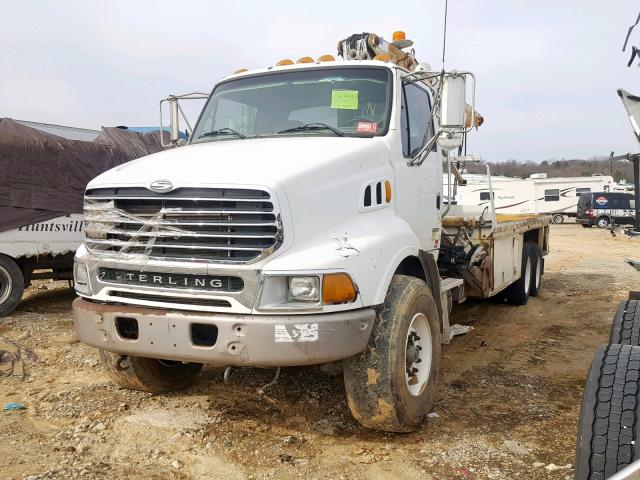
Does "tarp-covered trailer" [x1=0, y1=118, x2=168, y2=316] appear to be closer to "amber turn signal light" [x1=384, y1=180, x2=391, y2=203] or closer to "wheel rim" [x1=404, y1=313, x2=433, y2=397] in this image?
"amber turn signal light" [x1=384, y1=180, x2=391, y2=203]

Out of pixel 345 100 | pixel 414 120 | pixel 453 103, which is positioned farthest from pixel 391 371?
pixel 414 120

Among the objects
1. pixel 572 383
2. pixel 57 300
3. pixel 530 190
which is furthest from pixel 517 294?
pixel 530 190

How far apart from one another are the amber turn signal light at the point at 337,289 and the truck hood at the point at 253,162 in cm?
65

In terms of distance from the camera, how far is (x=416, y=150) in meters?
4.88

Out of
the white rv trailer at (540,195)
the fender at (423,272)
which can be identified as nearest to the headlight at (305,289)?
the fender at (423,272)

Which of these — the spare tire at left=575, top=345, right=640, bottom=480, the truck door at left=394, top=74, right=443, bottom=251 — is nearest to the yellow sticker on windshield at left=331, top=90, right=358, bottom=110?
the truck door at left=394, top=74, right=443, bottom=251

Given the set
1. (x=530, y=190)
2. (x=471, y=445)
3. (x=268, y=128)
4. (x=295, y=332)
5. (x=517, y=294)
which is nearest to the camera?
(x=295, y=332)

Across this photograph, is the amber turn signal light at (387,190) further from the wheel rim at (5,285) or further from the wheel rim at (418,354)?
the wheel rim at (5,285)

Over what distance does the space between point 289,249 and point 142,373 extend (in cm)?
200

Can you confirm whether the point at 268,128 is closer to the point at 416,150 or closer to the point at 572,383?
the point at 416,150

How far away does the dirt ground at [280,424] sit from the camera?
11.6 ft

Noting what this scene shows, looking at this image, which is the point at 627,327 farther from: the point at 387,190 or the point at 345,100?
the point at 345,100

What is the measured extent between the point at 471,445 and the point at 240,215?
221 centimetres

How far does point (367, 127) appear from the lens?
445cm
